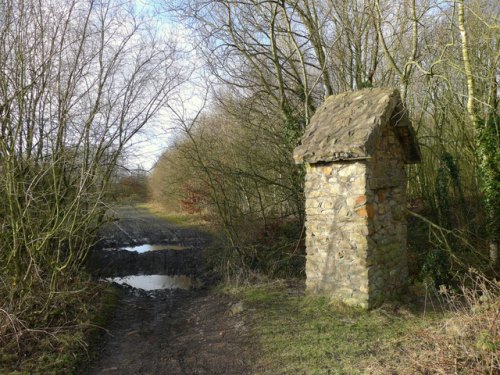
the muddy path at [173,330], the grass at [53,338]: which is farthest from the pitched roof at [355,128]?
the grass at [53,338]

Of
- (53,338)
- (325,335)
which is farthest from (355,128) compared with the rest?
(53,338)

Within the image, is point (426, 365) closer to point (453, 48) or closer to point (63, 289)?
point (63, 289)

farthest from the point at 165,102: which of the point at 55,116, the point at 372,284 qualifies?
the point at 372,284

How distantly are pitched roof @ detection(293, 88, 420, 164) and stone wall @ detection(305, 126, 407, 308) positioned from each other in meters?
0.23

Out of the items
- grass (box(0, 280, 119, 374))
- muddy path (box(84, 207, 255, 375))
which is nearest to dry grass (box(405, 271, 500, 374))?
muddy path (box(84, 207, 255, 375))

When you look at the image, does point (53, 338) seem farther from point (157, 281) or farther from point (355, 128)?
point (157, 281)

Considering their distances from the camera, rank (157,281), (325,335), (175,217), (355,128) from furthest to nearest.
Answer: (175,217)
(157,281)
(355,128)
(325,335)

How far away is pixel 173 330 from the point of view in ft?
23.0

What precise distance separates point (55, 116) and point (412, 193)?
33.3 feet

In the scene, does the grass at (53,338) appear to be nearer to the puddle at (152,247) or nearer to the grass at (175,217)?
the puddle at (152,247)

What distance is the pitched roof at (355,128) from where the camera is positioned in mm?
6066

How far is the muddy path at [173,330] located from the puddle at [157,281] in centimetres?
19

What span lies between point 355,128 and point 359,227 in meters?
1.51

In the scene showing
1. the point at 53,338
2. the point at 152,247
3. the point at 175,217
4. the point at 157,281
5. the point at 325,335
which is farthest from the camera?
the point at 175,217
